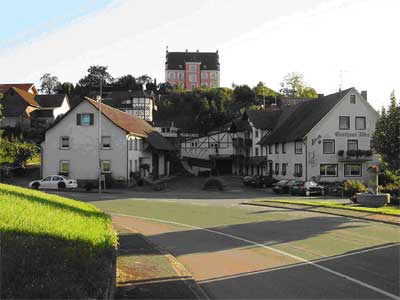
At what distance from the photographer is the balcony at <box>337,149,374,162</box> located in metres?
Answer: 53.0

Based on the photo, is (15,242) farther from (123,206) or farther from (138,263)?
(123,206)

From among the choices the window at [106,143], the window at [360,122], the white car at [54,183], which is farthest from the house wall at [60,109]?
the window at [360,122]

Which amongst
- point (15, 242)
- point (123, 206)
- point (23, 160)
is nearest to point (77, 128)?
point (23, 160)

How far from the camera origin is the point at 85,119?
54188 millimetres

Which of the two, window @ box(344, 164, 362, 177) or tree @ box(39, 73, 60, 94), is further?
tree @ box(39, 73, 60, 94)

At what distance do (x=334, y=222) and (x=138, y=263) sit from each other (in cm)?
1234

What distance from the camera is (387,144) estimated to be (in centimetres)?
2889

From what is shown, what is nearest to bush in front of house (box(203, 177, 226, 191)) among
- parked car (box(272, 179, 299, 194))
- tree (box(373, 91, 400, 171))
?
parked car (box(272, 179, 299, 194))

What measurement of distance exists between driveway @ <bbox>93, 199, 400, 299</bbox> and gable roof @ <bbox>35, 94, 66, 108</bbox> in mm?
76246

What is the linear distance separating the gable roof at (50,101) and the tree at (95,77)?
122 ft

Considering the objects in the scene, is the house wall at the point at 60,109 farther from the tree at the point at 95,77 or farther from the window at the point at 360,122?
the window at the point at 360,122

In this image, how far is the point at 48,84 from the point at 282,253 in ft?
470

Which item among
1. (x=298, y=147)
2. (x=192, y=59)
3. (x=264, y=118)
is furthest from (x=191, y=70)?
(x=298, y=147)

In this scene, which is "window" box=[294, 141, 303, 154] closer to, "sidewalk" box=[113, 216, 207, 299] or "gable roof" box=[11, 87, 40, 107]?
"sidewalk" box=[113, 216, 207, 299]
